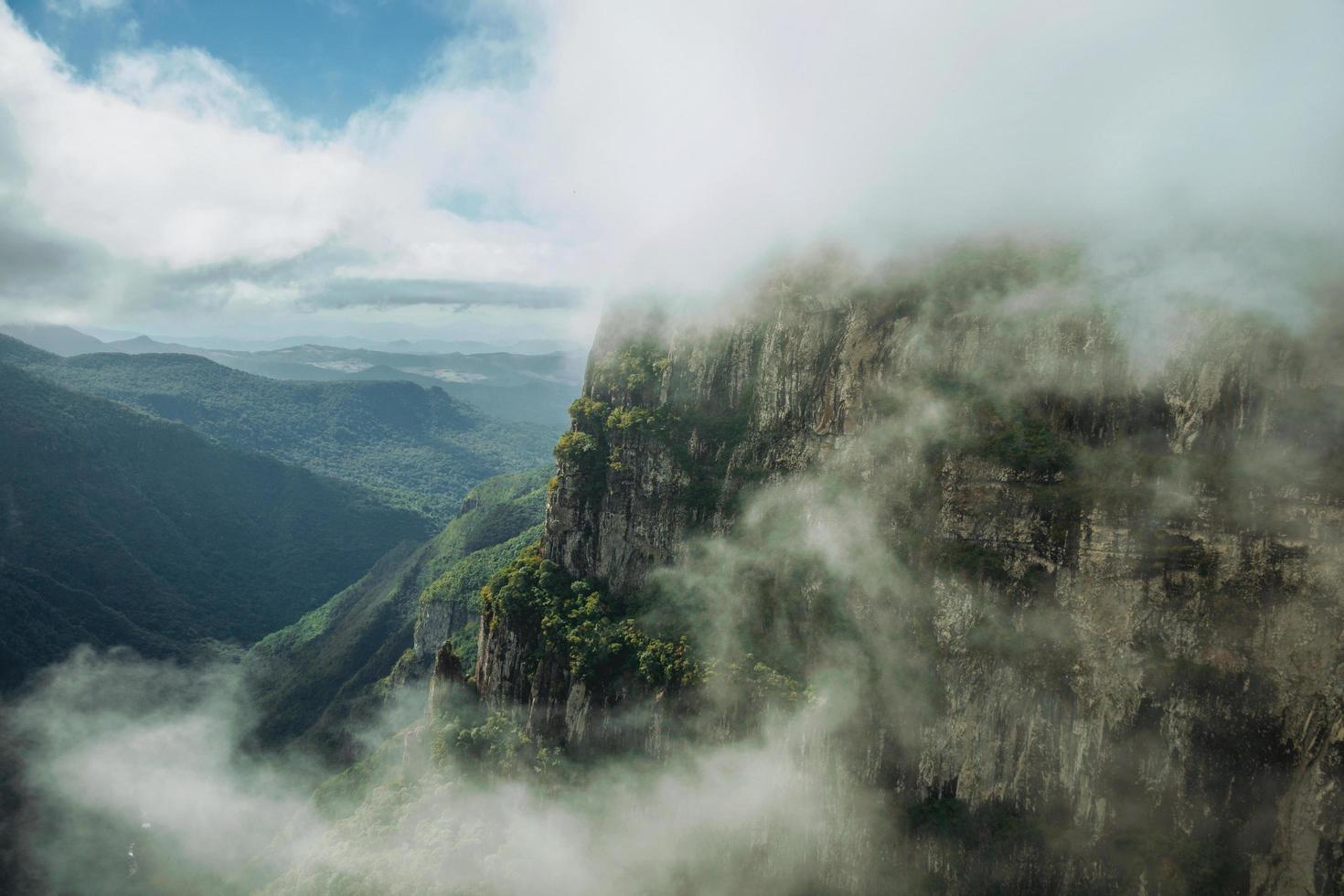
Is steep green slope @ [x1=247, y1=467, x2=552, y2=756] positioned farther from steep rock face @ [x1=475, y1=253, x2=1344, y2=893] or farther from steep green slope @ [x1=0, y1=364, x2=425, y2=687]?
steep rock face @ [x1=475, y1=253, x2=1344, y2=893]

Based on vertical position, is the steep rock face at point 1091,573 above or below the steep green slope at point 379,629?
above

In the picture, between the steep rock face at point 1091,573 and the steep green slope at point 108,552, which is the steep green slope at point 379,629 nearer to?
the steep green slope at point 108,552

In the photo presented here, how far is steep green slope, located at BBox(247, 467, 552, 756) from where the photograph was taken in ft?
371

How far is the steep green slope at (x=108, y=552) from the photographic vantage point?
451 feet

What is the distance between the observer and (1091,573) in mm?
46406

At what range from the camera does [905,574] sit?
53844 millimetres

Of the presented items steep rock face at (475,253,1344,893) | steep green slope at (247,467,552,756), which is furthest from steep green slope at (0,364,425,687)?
steep rock face at (475,253,1344,893)

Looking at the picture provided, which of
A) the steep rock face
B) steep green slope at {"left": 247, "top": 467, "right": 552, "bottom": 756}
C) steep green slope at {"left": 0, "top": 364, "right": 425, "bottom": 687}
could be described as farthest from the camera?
steep green slope at {"left": 0, "top": 364, "right": 425, "bottom": 687}

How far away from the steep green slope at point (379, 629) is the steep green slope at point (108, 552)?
61.8 ft

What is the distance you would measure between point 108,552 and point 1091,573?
183m

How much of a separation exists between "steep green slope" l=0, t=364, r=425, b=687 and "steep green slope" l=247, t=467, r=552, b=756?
61.8ft

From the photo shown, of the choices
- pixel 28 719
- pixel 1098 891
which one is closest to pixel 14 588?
pixel 28 719

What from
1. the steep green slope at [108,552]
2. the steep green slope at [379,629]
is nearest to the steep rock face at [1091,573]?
the steep green slope at [379,629]

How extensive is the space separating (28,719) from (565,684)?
9763cm
